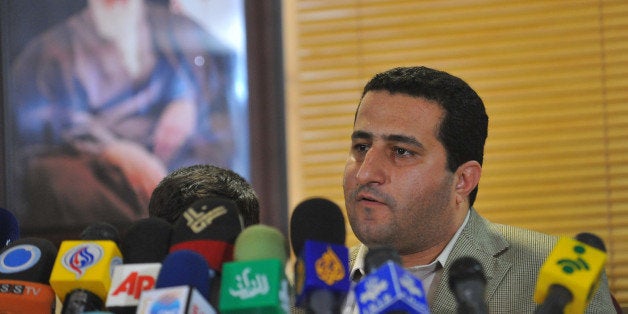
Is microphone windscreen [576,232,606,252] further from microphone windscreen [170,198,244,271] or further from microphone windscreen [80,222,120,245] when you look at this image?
microphone windscreen [80,222,120,245]

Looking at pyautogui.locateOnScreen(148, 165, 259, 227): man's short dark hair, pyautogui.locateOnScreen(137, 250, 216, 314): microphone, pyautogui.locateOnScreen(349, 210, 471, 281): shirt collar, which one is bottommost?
pyautogui.locateOnScreen(349, 210, 471, 281): shirt collar

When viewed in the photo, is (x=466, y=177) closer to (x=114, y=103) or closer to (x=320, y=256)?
(x=320, y=256)

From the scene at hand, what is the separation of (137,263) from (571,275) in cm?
59

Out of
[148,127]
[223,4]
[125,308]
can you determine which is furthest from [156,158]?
[125,308]

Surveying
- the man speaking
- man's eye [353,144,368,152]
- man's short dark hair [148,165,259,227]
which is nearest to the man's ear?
the man speaking

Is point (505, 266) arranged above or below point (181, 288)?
below

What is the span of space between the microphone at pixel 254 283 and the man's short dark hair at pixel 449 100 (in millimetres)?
971

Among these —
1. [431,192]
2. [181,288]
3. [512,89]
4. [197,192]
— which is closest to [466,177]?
[431,192]

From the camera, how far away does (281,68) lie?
3303 mm

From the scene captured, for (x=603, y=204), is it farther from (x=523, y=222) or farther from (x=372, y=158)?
(x=372, y=158)

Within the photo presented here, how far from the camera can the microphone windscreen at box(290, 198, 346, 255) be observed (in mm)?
1221

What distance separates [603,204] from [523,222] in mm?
259

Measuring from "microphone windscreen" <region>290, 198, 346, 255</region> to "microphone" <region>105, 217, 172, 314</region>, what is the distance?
203 millimetres

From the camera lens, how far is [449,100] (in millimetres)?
2148
